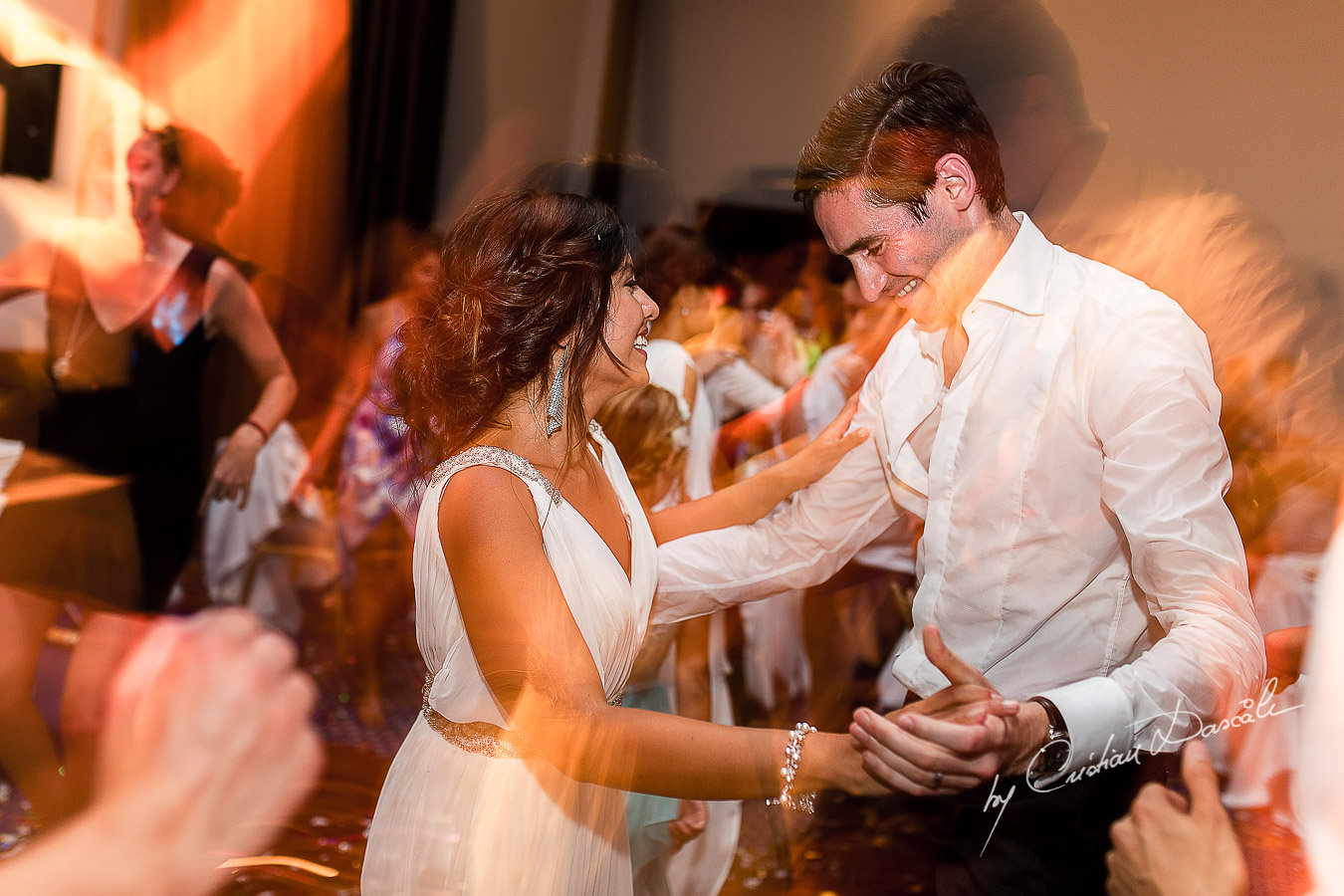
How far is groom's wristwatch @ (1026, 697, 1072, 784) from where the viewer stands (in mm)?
662

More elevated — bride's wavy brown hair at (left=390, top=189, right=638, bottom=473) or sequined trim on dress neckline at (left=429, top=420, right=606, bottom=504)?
bride's wavy brown hair at (left=390, top=189, right=638, bottom=473)

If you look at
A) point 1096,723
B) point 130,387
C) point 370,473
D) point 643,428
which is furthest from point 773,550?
point 370,473

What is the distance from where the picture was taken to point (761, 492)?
3.34 feet

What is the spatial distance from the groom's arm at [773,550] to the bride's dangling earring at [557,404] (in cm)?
24

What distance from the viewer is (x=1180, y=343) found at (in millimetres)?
647

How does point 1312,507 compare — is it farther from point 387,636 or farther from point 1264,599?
point 387,636

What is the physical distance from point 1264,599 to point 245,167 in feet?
5.95

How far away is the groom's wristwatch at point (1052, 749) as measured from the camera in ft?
2.17

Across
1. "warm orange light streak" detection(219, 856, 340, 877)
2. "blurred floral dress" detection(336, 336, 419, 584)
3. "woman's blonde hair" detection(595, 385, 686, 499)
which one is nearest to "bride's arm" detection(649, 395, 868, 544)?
"woman's blonde hair" detection(595, 385, 686, 499)

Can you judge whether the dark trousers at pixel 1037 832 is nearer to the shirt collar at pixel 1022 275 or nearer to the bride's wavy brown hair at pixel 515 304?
the shirt collar at pixel 1022 275

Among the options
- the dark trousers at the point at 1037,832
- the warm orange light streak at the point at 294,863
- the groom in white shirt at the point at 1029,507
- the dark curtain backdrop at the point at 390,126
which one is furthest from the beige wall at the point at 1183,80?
the warm orange light streak at the point at 294,863

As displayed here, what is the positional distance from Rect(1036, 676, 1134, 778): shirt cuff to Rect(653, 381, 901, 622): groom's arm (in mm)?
313

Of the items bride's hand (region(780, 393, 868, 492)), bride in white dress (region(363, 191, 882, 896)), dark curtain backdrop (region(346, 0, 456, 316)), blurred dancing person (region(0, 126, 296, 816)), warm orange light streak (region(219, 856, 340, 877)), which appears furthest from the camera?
dark curtain backdrop (region(346, 0, 456, 316))

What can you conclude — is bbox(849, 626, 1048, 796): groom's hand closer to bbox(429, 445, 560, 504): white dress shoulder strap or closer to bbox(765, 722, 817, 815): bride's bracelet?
bbox(765, 722, 817, 815): bride's bracelet
